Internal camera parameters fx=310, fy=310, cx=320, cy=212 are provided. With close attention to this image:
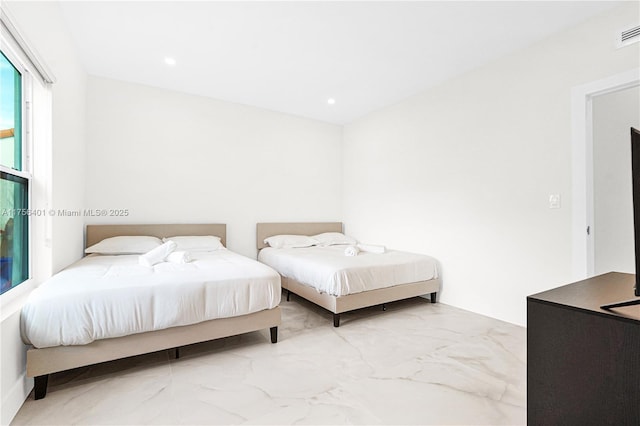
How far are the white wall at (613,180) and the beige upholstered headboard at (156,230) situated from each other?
4.25m

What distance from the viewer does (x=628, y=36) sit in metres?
2.17

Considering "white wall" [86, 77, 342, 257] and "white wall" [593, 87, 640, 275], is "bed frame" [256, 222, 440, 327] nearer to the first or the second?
"white wall" [86, 77, 342, 257]

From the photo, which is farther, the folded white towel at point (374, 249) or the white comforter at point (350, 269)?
the folded white towel at point (374, 249)

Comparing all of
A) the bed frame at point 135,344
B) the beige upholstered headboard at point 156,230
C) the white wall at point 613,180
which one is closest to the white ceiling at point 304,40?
the white wall at point 613,180

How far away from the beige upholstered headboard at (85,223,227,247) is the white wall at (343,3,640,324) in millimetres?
2268

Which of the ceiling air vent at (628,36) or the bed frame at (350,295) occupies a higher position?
the ceiling air vent at (628,36)

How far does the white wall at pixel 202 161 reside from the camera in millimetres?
3475

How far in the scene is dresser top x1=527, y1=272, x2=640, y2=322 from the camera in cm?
96

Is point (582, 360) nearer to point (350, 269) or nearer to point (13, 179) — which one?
point (350, 269)

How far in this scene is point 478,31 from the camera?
2553 mm

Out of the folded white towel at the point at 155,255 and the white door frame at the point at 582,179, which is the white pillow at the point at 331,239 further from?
the white door frame at the point at 582,179

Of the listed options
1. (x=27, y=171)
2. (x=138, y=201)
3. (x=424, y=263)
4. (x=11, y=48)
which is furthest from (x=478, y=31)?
(x=138, y=201)

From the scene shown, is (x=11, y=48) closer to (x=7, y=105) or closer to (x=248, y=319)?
(x=7, y=105)

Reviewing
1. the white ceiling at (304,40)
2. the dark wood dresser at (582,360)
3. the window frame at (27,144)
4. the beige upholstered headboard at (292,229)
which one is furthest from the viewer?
the beige upholstered headboard at (292,229)
